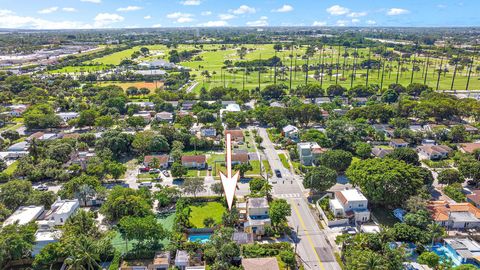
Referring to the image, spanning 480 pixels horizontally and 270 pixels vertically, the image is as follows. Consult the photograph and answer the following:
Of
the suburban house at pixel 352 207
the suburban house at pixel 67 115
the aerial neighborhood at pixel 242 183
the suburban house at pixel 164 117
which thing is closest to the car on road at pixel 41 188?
the aerial neighborhood at pixel 242 183

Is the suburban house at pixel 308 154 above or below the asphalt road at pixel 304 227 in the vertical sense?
above

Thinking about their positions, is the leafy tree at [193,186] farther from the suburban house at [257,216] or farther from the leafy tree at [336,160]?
the leafy tree at [336,160]

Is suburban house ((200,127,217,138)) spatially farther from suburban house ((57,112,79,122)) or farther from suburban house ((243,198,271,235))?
suburban house ((57,112,79,122))

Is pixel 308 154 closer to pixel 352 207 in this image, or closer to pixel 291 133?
pixel 291 133

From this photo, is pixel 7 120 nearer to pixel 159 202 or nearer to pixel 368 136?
pixel 159 202

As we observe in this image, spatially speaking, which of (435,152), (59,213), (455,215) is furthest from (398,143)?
(59,213)
